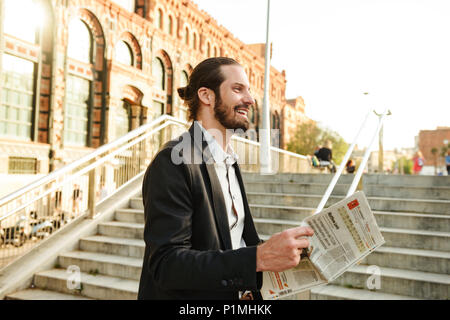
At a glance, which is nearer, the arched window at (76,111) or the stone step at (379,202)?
the stone step at (379,202)

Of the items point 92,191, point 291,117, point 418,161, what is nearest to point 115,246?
point 92,191

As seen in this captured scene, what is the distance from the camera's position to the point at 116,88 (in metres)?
20.3

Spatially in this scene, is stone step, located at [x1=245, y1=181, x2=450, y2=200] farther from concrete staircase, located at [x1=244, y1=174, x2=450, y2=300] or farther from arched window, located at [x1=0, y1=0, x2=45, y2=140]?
arched window, located at [x1=0, y1=0, x2=45, y2=140]

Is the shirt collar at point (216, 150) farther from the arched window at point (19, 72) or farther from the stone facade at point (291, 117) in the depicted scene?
the stone facade at point (291, 117)

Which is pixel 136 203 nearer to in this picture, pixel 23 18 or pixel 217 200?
pixel 217 200

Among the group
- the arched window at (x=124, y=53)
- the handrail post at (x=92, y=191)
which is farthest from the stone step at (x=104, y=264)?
the arched window at (x=124, y=53)

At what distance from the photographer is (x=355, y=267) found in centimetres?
464

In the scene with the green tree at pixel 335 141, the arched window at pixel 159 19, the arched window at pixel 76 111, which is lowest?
the arched window at pixel 76 111

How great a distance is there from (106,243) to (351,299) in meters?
3.48

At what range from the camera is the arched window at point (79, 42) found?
18.5 meters

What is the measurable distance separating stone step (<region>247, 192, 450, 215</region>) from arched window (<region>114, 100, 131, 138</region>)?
15845 millimetres

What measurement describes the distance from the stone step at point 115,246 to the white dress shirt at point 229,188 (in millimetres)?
3911
